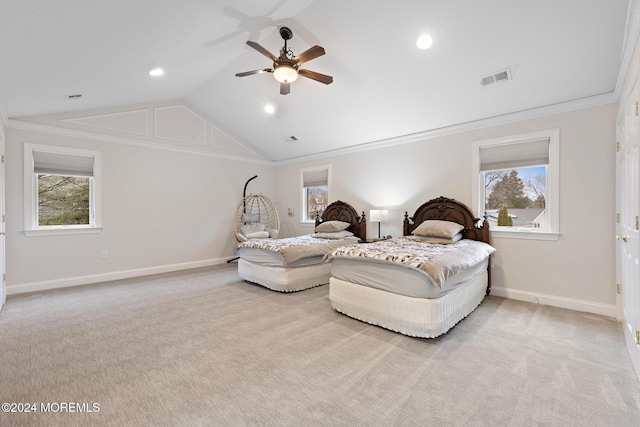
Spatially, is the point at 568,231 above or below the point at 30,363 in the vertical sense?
above

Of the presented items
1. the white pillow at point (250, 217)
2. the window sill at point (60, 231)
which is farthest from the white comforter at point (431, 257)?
the window sill at point (60, 231)

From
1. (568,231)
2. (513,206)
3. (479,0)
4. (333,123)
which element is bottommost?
(568,231)

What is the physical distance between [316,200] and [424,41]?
4.19 metres

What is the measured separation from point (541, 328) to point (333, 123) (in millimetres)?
4131

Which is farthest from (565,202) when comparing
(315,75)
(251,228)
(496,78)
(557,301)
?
(251,228)

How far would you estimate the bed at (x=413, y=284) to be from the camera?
263cm

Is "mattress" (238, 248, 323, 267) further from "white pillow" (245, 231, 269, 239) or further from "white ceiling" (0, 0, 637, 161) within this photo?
"white ceiling" (0, 0, 637, 161)

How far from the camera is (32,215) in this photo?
4.32 m

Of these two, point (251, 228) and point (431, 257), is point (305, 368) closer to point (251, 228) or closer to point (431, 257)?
point (431, 257)

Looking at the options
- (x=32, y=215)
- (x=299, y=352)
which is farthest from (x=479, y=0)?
(x=32, y=215)

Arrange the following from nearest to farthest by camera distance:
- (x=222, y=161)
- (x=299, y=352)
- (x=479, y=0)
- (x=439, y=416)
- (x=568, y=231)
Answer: (x=439, y=416) < (x=299, y=352) < (x=479, y=0) < (x=568, y=231) < (x=222, y=161)

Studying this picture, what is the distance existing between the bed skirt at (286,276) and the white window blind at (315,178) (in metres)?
2.41

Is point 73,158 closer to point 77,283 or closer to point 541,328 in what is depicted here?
point 77,283

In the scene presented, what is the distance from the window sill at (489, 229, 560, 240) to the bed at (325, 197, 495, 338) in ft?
0.95
